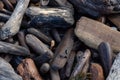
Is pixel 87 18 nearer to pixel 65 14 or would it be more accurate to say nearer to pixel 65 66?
pixel 65 14

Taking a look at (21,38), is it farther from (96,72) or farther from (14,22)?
(96,72)

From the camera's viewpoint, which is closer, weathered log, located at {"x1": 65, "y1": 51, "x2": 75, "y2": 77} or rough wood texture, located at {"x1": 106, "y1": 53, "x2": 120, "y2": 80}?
rough wood texture, located at {"x1": 106, "y1": 53, "x2": 120, "y2": 80}

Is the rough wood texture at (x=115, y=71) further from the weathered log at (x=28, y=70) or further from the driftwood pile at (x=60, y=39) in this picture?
the weathered log at (x=28, y=70)

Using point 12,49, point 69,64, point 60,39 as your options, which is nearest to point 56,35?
point 60,39

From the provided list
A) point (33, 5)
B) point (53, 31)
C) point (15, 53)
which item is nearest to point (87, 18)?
point (53, 31)

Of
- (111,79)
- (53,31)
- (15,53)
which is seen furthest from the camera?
(53,31)

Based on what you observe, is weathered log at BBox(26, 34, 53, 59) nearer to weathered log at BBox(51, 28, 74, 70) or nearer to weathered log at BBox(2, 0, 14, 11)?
weathered log at BBox(51, 28, 74, 70)

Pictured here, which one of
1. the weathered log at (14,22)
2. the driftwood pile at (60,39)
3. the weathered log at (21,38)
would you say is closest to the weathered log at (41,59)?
the driftwood pile at (60,39)

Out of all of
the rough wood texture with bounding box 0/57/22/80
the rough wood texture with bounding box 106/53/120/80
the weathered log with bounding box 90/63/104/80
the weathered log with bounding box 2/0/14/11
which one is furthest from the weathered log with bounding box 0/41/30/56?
the rough wood texture with bounding box 106/53/120/80
